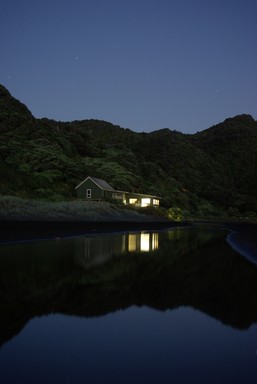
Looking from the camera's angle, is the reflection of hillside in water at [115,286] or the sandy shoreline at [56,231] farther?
the sandy shoreline at [56,231]

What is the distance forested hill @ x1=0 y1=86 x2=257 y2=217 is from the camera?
2822 inches

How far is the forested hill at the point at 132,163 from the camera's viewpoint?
7169cm

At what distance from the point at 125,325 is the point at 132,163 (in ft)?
360

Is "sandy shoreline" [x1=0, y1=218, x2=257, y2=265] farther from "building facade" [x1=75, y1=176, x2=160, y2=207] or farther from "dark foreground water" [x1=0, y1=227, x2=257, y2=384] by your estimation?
"building facade" [x1=75, y1=176, x2=160, y2=207]

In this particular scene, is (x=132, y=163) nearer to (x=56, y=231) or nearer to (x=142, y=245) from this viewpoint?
(x=56, y=231)

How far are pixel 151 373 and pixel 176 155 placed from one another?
152m

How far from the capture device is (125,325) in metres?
7.63

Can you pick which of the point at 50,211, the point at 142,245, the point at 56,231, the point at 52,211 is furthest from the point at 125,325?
the point at 52,211

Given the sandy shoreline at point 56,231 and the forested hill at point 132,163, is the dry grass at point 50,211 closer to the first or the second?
the sandy shoreline at point 56,231

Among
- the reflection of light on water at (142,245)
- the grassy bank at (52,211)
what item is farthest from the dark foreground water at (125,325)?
the grassy bank at (52,211)

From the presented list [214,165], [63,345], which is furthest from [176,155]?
[63,345]

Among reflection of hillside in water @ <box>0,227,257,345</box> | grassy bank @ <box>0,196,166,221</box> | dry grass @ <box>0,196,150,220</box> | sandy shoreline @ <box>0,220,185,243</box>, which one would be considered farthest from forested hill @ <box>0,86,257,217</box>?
reflection of hillside in water @ <box>0,227,257,345</box>

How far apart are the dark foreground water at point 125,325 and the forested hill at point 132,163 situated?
47.9 meters

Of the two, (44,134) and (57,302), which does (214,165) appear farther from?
(57,302)
